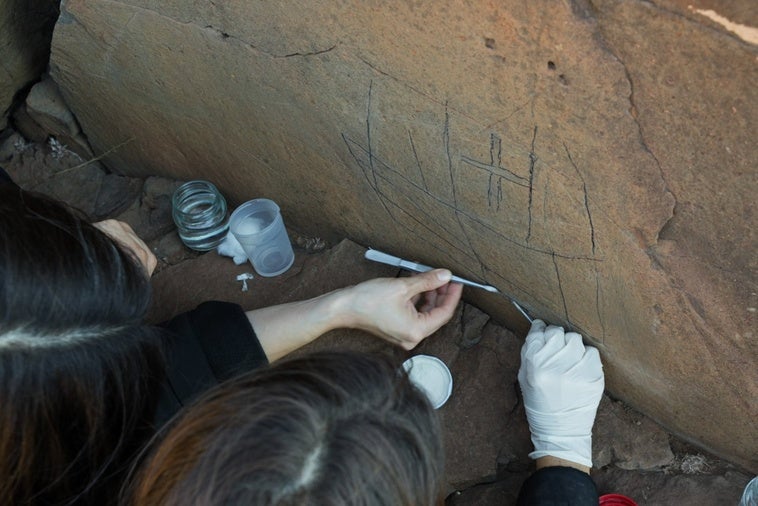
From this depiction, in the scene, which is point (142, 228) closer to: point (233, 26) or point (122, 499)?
point (233, 26)

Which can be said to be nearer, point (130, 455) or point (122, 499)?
point (122, 499)

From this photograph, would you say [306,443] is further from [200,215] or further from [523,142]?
[200,215]

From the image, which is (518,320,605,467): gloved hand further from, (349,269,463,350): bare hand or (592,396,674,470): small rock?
(349,269,463,350): bare hand

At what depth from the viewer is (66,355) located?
45.3 inches

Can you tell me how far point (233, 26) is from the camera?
5.70 feet

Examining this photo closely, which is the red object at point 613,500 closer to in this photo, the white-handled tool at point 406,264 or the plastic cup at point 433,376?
the plastic cup at point 433,376

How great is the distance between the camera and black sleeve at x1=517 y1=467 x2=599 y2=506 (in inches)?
60.6

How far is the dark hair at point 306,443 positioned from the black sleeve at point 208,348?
1.59ft

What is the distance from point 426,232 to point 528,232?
12.5 inches

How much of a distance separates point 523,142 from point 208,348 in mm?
811

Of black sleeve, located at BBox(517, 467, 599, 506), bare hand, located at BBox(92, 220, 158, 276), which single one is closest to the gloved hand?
black sleeve, located at BBox(517, 467, 599, 506)

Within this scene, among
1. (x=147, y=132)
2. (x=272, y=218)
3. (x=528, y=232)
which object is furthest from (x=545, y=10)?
(x=147, y=132)

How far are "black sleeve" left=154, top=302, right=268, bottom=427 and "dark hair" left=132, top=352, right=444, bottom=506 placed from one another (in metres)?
0.48

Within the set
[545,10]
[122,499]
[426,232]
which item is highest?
[545,10]
